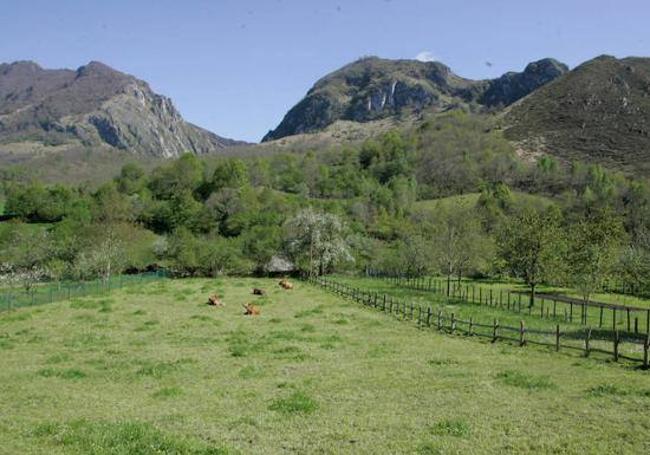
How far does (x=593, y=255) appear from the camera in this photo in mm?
48562

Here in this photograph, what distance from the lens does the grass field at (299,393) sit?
47.9ft

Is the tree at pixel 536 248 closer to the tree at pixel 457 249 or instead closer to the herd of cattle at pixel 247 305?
the tree at pixel 457 249

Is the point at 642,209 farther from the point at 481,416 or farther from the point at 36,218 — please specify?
the point at 36,218

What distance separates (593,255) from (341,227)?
2026 inches

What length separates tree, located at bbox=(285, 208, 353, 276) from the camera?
91.9 m

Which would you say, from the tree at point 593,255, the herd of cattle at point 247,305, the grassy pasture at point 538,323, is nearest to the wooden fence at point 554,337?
the grassy pasture at point 538,323

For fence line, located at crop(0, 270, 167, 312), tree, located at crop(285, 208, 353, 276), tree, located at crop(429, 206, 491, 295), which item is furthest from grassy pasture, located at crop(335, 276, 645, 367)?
fence line, located at crop(0, 270, 167, 312)

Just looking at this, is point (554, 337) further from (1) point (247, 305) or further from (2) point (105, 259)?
(2) point (105, 259)

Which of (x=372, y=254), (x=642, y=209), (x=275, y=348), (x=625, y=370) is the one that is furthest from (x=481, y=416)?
(x=642, y=209)

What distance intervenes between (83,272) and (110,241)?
27.0 feet

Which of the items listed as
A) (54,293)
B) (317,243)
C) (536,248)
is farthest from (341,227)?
(54,293)

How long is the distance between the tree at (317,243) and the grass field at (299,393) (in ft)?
178

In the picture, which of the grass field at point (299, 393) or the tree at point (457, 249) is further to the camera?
the tree at point (457, 249)

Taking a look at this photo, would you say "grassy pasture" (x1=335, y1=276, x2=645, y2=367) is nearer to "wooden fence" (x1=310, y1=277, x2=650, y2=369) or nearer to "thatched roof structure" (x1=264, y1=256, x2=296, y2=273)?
"wooden fence" (x1=310, y1=277, x2=650, y2=369)
